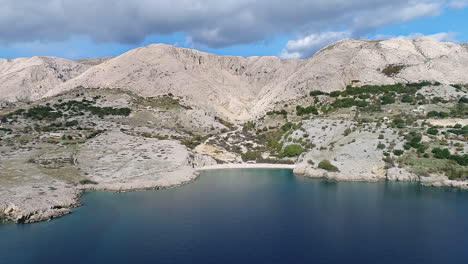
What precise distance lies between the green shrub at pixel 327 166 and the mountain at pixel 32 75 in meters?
114

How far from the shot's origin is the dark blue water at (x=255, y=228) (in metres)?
28.6

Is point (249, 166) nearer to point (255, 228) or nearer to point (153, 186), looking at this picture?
point (153, 186)

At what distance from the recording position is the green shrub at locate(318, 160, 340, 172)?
55853 mm

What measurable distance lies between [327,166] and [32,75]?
422 feet

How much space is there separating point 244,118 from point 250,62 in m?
45.9

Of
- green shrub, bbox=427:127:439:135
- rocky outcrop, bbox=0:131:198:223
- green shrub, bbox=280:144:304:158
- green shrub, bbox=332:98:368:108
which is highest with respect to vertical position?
green shrub, bbox=332:98:368:108

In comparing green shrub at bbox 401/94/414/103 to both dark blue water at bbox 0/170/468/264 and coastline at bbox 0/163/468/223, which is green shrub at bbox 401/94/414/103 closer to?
coastline at bbox 0/163/468/223

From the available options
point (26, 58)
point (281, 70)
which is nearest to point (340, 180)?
point (281, 70)

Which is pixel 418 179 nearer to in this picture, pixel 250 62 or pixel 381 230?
pixel 381 230

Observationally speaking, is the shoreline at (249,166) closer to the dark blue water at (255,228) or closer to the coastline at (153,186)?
the coastline at (153,186)

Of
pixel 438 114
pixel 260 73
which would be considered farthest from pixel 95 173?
pixel 260 73

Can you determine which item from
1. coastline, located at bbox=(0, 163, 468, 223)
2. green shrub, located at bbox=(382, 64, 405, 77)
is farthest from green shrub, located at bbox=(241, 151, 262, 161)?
green shrub, located at bbox=(382, 64, 405, 77)

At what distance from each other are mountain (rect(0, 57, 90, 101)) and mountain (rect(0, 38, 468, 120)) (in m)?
0.72

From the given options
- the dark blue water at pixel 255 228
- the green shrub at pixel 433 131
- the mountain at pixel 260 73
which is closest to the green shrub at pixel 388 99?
the mountain at pixel 260 73
